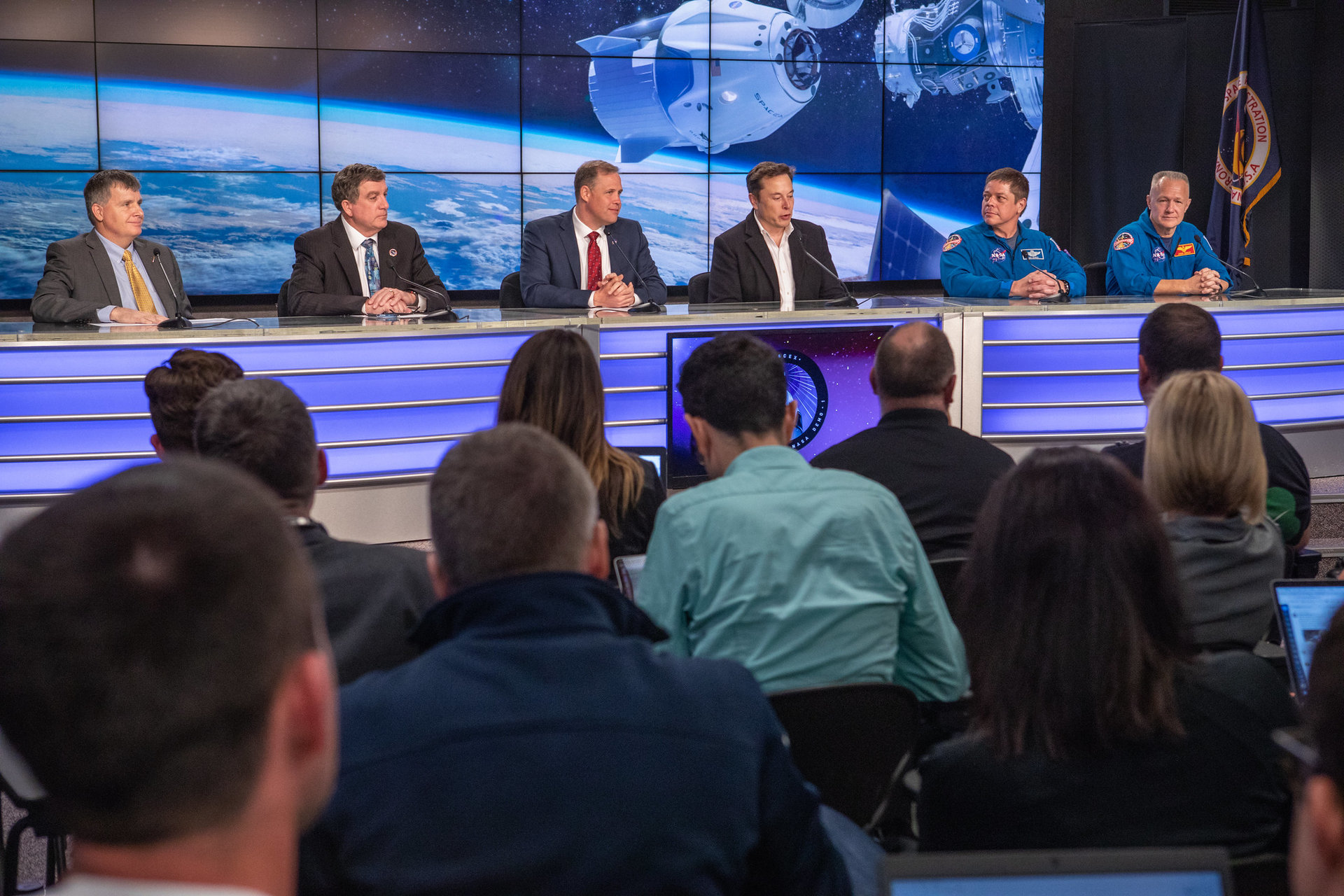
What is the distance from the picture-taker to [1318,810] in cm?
70

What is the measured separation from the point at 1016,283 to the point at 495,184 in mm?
3931

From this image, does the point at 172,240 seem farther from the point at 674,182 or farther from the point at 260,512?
the point at 260,512

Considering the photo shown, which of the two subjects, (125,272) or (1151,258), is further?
(1151,258)

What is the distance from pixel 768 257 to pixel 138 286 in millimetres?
2659

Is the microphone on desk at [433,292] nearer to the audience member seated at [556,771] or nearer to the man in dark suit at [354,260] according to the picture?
the man in dark suit at [354,260]

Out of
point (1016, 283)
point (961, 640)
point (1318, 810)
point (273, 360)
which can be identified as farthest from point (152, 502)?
point (1016, 283)

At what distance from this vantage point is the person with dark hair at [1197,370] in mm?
2713

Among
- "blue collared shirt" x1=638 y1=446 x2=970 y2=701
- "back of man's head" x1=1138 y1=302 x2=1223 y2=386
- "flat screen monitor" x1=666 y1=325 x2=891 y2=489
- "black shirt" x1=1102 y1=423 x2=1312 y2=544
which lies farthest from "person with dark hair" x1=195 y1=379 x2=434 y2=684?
"flat screen monitor" x1=666 y1=325 x2=891 y2=489

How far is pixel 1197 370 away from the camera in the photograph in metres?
2.72

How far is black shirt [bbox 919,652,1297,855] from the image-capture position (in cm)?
131

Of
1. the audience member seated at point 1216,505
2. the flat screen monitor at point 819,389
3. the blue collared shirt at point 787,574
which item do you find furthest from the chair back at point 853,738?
the flat screen monitor at point 819,389

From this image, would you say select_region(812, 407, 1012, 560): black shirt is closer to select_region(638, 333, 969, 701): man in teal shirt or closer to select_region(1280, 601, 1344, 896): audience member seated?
select_region(638, 333, 969, 701): man in teal shirt

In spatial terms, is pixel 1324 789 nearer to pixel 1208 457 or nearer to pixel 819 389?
pixel 1208 457

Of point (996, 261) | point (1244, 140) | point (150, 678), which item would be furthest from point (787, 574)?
point (1244, 140)
